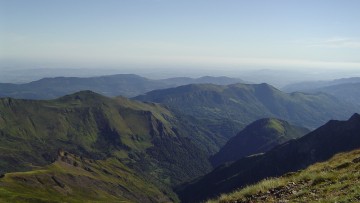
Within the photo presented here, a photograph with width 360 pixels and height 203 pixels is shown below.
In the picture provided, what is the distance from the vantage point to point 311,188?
23625 millimetres

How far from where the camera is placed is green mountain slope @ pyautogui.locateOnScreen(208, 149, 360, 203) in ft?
66.8

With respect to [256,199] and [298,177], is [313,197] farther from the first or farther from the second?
[298,177]

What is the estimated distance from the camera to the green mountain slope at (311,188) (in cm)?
2035

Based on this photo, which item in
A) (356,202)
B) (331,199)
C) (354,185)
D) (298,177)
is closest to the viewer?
(356,202)

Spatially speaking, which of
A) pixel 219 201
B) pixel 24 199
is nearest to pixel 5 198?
pixel 24 199

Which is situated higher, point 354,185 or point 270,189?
point 354,185

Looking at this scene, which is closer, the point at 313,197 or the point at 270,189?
the point at 313,197

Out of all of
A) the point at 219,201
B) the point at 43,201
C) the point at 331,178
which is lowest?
the point at 43,201

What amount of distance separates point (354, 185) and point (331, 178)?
4.17 m

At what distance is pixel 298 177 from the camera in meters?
27.6

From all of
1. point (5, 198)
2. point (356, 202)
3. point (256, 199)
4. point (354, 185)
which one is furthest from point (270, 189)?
point (5, 198)

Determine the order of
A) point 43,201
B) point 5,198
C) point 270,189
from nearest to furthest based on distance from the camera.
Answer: point 270,189, point 5,198, point 43,201

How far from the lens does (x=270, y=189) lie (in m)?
25.8

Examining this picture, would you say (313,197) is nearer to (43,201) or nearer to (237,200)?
(237,200)
